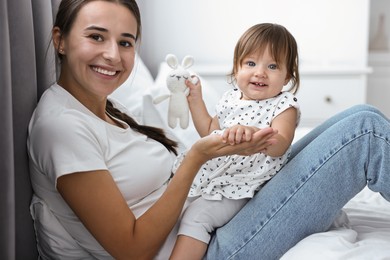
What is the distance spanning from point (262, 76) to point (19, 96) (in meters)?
0.57

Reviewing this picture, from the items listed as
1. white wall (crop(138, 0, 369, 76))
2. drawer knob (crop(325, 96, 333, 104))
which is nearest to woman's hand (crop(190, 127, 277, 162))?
drawer knob (crop(325, 96, 333, 104))

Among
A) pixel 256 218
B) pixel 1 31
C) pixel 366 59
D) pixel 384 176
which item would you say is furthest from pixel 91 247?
pixel 366 59

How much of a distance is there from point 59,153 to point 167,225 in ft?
0.90

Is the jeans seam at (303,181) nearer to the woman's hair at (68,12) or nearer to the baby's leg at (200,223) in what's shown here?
the baby's leg at (200,223)

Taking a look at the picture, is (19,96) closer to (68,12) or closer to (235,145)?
(68,12)

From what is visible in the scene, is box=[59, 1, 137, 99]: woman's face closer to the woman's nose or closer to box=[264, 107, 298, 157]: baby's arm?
the woman's nose

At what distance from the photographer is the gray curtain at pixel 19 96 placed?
1.00m

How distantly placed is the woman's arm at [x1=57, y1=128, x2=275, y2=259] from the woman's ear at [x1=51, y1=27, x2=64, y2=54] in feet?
1.08

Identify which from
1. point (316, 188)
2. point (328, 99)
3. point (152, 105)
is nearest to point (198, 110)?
point (316, 188)

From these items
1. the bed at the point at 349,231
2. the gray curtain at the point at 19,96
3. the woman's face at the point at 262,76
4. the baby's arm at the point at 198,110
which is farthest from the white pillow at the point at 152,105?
the gray curtain at the point at 19,96

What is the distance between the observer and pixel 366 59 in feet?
11.5

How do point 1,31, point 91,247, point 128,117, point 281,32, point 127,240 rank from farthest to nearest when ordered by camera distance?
point 128,117, point 281,32, point 91,247, point 127,240, point 1,31

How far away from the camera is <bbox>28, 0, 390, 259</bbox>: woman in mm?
1084

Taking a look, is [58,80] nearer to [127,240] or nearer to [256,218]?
[127,240]
